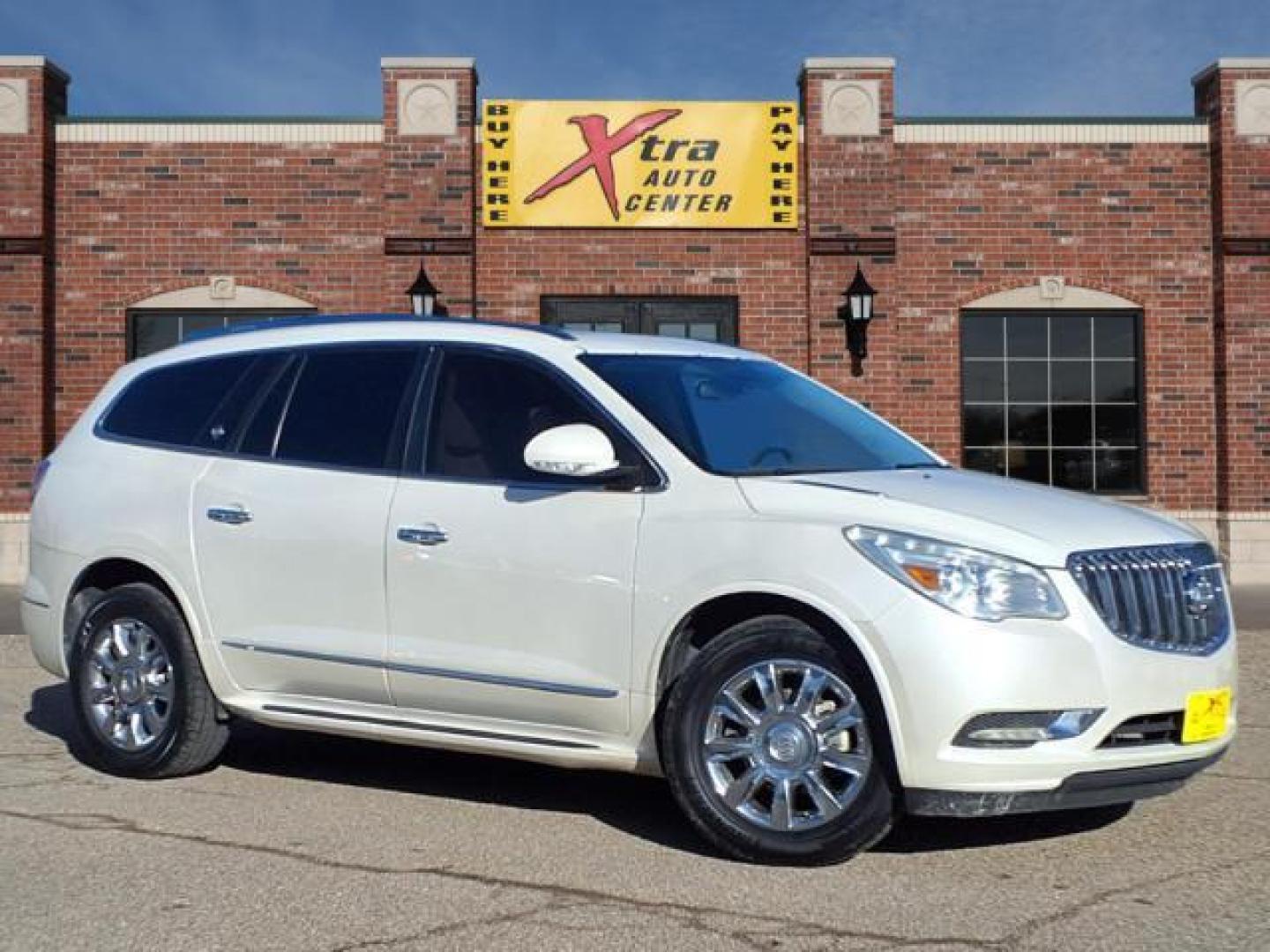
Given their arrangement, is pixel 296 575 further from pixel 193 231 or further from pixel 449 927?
pixel 193 231

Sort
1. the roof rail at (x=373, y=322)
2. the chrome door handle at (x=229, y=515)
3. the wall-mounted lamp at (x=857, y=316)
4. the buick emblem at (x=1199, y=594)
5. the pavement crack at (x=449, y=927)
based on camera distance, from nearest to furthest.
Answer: the pavement crack at (x=449, y=927)
the buick emblem at (x=1199, y=594)
the roof rail at (x=373, y=322)
the chrome door handle at (x=229, y=515)
the wall-mounted lamp at (x=857, y=316)

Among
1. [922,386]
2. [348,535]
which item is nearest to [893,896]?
[348,535]

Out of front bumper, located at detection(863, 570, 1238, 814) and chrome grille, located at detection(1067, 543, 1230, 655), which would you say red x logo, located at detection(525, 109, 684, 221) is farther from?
front bumper, located at detection(863, 570, 1238, 814)

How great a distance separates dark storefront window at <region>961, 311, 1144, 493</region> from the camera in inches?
659

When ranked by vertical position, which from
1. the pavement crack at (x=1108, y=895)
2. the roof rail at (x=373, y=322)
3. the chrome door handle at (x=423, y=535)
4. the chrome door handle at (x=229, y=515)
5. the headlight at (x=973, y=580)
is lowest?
the pavement crack at (x=1108, y=895)

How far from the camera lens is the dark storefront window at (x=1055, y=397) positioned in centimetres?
1675

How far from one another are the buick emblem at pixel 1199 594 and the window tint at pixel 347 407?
9.37 feet

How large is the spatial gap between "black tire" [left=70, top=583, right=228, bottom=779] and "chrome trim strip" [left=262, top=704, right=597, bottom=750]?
0.38m

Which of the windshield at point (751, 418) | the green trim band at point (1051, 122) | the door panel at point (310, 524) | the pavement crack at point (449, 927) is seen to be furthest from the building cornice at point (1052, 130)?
the pavement crack at point (449, 927)

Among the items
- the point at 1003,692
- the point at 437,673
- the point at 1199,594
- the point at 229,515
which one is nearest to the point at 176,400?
the point at 229,515

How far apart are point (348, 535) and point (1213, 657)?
9.96 feet

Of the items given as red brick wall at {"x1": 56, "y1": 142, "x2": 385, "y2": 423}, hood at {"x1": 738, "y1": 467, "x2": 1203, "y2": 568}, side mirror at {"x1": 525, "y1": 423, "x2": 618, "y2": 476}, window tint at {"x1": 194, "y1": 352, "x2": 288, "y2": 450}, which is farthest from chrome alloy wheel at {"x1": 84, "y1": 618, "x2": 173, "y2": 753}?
red brick wall at {"x1": 56, "y1": 142, "x2": 385, "y2": 423}

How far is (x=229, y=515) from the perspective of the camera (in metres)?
5.96

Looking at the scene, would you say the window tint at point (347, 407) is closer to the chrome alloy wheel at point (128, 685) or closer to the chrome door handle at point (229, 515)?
the chrome door handle at point (229, 515)
